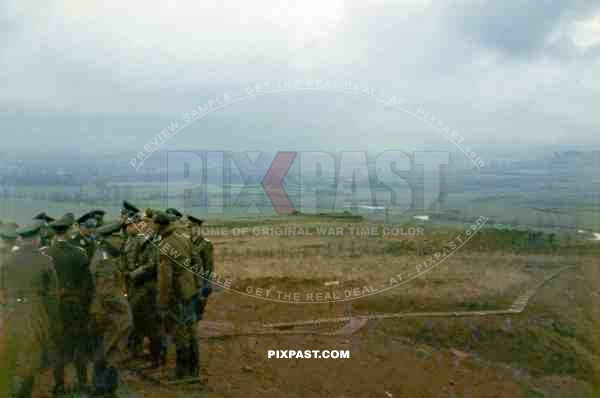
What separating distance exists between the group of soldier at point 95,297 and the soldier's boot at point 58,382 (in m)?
0.01

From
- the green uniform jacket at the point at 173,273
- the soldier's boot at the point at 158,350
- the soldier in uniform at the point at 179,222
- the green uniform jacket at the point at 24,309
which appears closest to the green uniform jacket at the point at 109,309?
the green uniform jacket at the point at 24,309

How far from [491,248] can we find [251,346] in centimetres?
1354

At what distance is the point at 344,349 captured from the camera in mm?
7973

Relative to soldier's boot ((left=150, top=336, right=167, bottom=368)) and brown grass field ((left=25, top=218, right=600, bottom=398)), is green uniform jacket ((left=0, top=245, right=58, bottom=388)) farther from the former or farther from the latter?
soldier's boot ((left=150, top=336, right=167, bottom=368))

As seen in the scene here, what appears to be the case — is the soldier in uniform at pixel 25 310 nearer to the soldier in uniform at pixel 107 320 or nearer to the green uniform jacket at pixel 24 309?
the green uniform jacket at pixel 24 309

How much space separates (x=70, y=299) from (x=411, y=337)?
19.4 feet

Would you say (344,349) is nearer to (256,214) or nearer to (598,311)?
(598,311)

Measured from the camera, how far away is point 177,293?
6270mm

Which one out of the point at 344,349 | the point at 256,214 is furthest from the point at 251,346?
the point at 256,214

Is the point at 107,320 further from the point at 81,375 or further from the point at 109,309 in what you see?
the point at 81,375

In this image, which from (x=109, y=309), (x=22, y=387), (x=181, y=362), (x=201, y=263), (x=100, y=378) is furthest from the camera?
(x=201, y=263)

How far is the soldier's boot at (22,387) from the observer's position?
192 inches

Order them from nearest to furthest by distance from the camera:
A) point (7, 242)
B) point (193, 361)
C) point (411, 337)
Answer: point (7, 242)
point (193, 361)
point (411, 337)

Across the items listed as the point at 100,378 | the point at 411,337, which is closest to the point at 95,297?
the point at 100,378
